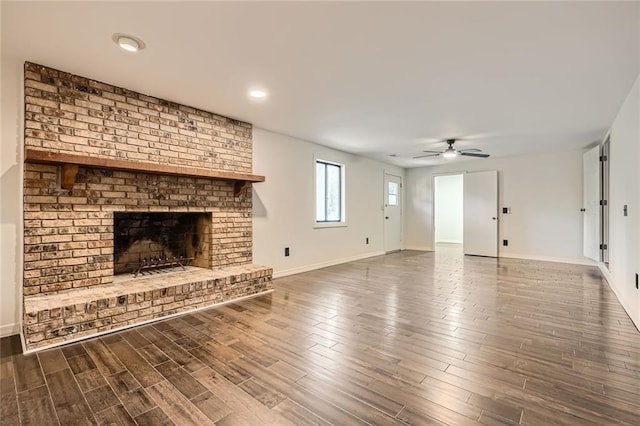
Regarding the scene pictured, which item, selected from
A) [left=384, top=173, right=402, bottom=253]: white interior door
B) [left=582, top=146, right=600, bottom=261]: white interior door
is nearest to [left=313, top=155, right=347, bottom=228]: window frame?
[left=384, top=173, right=402, bottom=253]: white interior door

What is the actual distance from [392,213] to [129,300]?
6.47 m

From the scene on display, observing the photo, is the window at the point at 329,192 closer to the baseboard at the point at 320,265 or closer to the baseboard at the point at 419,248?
the baseboard at the point at 320,265

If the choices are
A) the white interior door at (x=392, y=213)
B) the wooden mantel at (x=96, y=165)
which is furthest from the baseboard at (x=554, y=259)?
the wooden mantel at (x=96, y=165)

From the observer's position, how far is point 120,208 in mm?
3230

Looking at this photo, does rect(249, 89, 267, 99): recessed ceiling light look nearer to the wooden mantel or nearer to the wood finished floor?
the wooden mantel

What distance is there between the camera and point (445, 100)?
347 centimetres

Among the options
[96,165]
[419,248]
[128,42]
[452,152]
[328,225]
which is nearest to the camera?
[128,42]

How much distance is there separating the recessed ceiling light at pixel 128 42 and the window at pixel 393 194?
645 centimetres

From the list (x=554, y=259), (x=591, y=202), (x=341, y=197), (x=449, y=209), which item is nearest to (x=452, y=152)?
(x=341, y=197)

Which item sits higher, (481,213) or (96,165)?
(96,165)

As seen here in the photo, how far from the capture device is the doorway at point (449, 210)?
34.1ft

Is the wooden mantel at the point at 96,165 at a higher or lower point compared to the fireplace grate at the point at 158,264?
higher

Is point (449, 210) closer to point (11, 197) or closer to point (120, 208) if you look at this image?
point (120, 208)

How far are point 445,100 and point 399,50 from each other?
1.31 meters
